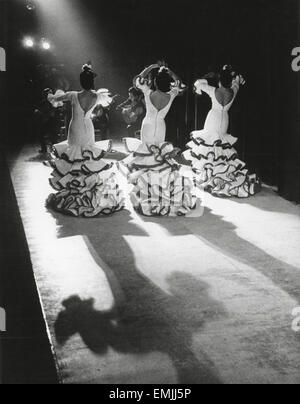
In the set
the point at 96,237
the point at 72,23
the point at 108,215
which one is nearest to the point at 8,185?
the point at 108,215

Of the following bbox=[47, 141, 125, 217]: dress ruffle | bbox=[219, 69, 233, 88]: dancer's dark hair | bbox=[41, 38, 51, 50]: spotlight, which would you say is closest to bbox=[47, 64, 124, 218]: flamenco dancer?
bbox=[47, 141, 125, 217]: dress ruffle

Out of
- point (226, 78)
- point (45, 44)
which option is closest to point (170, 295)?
point (226, 78)

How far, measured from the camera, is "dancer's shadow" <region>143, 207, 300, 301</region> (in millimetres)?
3841

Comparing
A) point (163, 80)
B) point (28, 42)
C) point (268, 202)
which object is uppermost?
point (28, 42)

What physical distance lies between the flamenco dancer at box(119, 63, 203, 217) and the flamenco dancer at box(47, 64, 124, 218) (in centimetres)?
34

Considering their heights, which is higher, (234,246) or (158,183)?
(158,183)

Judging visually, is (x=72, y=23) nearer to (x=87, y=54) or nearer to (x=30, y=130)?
(x=87, y=54)

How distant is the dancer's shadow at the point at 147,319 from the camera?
2.75 m

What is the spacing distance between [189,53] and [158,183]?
14.7 feet

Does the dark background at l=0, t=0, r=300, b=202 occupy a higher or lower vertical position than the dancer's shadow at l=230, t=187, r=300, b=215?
higher

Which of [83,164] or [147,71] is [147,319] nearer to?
[83,164]

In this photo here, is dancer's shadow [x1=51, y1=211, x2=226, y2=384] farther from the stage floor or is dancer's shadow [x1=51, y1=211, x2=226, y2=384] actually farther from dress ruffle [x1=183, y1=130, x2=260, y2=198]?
dress ruffle [x1=183, y1=130, x2=260, y2=198]

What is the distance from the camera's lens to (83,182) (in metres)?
5.70

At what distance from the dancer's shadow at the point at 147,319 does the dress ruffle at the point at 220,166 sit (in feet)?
9.31
